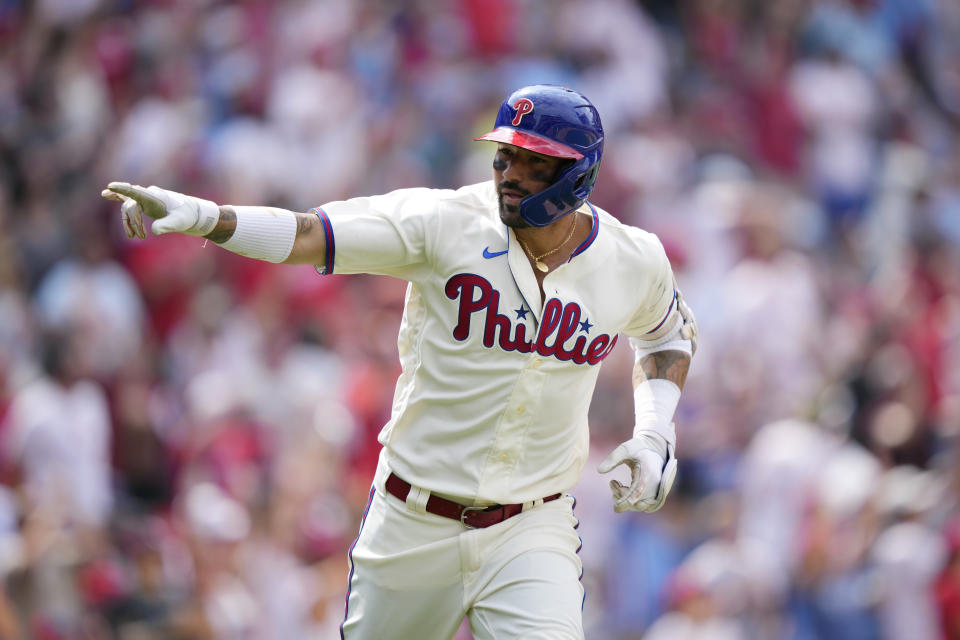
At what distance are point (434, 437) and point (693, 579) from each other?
409 centimetres

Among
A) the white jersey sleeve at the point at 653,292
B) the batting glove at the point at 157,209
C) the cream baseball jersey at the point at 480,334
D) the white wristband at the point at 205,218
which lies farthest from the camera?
the white jersey sleeve at the point at 653,292

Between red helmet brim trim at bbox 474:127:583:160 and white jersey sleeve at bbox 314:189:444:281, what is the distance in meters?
0.31

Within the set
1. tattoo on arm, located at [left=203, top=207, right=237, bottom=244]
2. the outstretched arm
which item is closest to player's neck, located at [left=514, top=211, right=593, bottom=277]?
the outstretched arm

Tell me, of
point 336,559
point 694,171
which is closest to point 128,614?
point 336,559

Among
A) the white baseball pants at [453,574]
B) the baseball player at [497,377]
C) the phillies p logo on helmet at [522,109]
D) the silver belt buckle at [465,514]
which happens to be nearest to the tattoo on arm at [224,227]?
the baseball player at [497,377]

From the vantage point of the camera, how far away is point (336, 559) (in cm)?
850

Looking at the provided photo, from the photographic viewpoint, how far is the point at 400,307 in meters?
10.3

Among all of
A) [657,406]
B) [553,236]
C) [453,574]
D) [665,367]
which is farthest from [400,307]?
[453,574]

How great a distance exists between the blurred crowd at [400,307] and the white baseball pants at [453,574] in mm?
3173

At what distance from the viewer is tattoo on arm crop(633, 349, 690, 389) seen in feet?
17.9

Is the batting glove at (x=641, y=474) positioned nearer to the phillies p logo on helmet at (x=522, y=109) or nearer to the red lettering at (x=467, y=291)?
the red lettering at (x=467, y=291)

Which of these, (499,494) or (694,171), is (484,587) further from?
(694,171)

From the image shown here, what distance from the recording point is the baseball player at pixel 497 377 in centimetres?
486

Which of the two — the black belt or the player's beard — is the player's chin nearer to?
the player's beard
